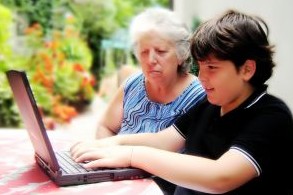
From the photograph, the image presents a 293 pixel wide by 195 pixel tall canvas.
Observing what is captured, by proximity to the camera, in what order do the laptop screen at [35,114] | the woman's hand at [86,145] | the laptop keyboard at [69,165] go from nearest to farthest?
the laptop screen at [35,114]
the laptop keyboard at [69,165]
the woman's hand at [86,145]

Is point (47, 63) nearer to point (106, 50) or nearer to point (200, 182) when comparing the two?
point (106, 50)

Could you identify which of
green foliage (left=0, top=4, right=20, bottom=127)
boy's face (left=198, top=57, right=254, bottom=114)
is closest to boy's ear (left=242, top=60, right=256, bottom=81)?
boy's face (left=198, top=57, right=254, bottom=114)

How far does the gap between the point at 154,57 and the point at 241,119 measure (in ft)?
2.06

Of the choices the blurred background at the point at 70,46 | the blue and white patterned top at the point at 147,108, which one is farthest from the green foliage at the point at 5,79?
the blue and white patterned top at the point at 147,108

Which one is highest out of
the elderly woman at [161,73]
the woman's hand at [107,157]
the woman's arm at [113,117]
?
the elderly woman at [161,73]

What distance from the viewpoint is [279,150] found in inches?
44.1

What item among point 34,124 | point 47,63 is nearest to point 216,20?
point 34,124

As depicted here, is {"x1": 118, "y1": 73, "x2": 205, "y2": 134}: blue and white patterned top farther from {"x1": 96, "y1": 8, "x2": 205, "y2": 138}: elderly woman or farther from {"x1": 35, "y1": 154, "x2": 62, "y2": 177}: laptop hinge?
{"x1": 35, "y1": 154, "x2": 62, "y2": 177}: laptop hinge

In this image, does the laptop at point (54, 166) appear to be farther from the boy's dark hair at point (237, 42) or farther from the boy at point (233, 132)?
the boy's dark hair at point (237, 42)

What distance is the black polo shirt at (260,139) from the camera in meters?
1.09

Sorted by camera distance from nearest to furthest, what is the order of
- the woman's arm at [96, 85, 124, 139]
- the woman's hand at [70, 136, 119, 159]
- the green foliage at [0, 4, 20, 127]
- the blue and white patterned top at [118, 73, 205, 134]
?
the woman's hand at [70, 136, 119, 159] → the blue and white patterned top at [118, 73, 205, 134] → the woman's arm at [96, 85, 124, 139] → the green foliage at [0, 4, 20, 127]

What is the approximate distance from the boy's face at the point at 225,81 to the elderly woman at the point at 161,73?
0.48m

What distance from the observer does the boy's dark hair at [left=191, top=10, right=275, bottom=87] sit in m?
1.13

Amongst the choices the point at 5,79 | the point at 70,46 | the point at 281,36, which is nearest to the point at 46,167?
the point at 5,79
